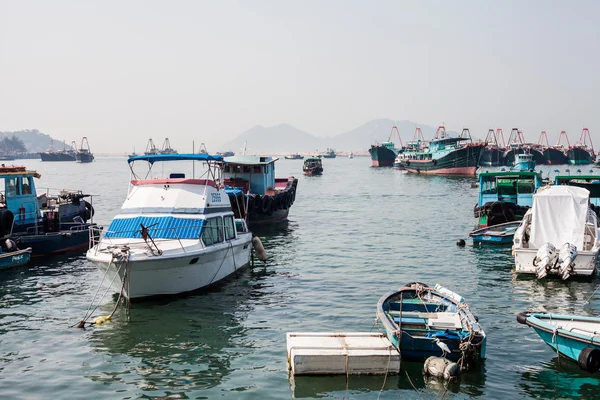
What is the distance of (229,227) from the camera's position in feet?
81.8

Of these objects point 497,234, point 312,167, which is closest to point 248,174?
point 497,234

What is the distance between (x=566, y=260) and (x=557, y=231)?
9.50ft

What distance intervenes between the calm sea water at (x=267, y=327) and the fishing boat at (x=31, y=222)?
1196 mm

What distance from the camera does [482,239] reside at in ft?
110

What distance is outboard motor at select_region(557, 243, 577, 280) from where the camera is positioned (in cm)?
2369

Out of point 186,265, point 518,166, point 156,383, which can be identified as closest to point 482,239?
point 186,265

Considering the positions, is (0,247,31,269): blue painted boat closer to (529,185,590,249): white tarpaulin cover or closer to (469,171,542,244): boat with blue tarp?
(529,185,590,249): white tarpaulin cover

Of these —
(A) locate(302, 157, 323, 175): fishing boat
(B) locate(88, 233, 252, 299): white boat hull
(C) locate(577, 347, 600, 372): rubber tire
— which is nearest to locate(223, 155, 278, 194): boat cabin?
(B) locate(88, 233, 252, 299): white boat hull

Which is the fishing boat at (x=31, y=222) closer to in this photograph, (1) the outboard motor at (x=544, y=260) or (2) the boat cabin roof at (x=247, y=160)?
(2) the boat cabin roof at (x=247, y=160)

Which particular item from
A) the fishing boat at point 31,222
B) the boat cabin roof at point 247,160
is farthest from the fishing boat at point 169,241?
the boat cabin roof at point 247,160

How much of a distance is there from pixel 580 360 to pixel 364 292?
9386mm

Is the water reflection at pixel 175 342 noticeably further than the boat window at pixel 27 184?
No

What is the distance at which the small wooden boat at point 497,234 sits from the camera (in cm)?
3309

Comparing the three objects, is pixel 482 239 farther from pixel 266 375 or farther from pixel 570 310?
pixel 266 375
